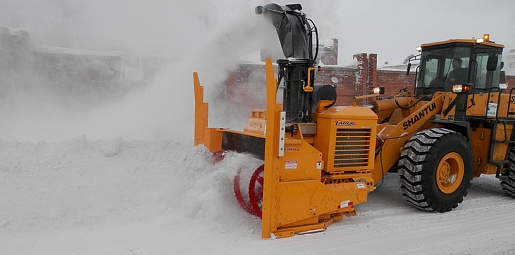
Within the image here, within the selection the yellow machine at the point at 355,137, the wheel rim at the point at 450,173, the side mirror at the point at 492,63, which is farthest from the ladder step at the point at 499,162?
the side mirror at the point at 492,63

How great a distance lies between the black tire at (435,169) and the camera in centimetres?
546

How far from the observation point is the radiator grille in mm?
4926

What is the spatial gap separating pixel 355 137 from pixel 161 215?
2.61 meters

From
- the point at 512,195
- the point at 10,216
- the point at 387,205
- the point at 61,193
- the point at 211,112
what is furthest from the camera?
the point at 211,112

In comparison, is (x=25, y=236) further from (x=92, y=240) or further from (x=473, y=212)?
(x=473, y=212)

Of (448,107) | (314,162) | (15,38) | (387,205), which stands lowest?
(387,205)

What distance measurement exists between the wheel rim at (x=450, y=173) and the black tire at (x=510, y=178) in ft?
4.77

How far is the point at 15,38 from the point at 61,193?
15.8 ft

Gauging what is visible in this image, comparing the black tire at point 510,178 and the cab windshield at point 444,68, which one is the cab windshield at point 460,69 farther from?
the black tire at point 510,178

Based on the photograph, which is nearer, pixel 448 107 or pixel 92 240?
pixel 92 240

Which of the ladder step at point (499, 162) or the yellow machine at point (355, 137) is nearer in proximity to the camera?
the yellow machine at point (355, 137)

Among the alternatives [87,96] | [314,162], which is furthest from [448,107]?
[87,96]

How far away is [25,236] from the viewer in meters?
4.30

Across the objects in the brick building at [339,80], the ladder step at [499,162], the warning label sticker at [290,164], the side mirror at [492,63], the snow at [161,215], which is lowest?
the snow at [161,215]
